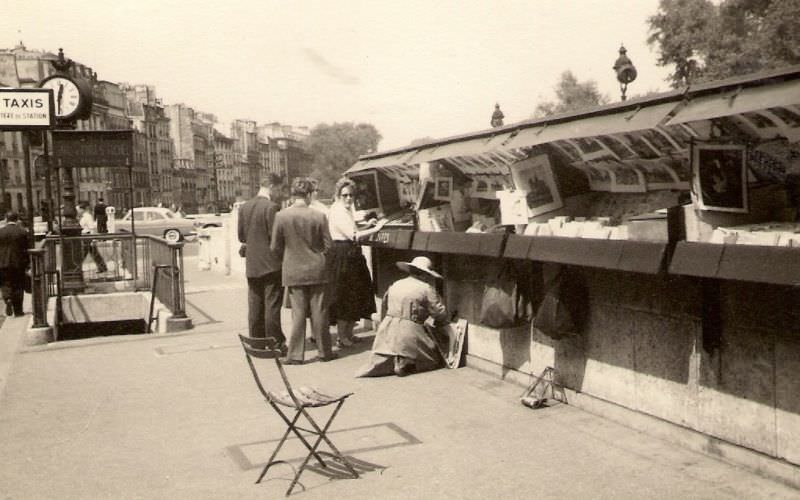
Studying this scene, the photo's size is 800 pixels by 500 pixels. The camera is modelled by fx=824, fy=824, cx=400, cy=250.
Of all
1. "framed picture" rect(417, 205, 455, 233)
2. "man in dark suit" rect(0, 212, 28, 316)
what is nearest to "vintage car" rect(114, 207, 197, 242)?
"man in dark suit" rect(0, 212, 28, 316)

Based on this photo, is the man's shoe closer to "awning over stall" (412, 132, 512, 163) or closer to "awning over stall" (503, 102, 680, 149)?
"awning over stall" (412, 132, 512, 163)

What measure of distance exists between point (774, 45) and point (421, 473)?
34.5m

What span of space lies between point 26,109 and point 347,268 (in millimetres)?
6239

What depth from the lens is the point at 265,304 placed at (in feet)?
31.3

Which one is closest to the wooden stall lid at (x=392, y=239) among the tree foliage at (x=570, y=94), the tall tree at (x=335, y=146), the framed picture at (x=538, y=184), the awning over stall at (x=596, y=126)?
the framed picture at (x=538, y=184)

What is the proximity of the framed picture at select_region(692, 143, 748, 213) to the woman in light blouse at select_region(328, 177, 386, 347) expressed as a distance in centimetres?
486

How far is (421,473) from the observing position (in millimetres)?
5160

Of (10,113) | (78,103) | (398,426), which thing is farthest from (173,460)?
(78,103)

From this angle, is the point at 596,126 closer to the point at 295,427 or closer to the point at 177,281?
the point at 295,427

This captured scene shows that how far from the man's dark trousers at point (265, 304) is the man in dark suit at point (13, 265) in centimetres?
695

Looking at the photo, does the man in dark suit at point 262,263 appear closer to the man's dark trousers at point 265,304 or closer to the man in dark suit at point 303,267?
the man's dark trousers at point 265,304

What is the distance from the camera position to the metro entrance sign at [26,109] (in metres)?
12.3

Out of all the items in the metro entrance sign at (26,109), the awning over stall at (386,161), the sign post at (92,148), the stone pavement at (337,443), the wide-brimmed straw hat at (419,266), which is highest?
the metro entrance sign at (26,109)

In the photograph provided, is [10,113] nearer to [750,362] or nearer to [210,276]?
[210,276]
